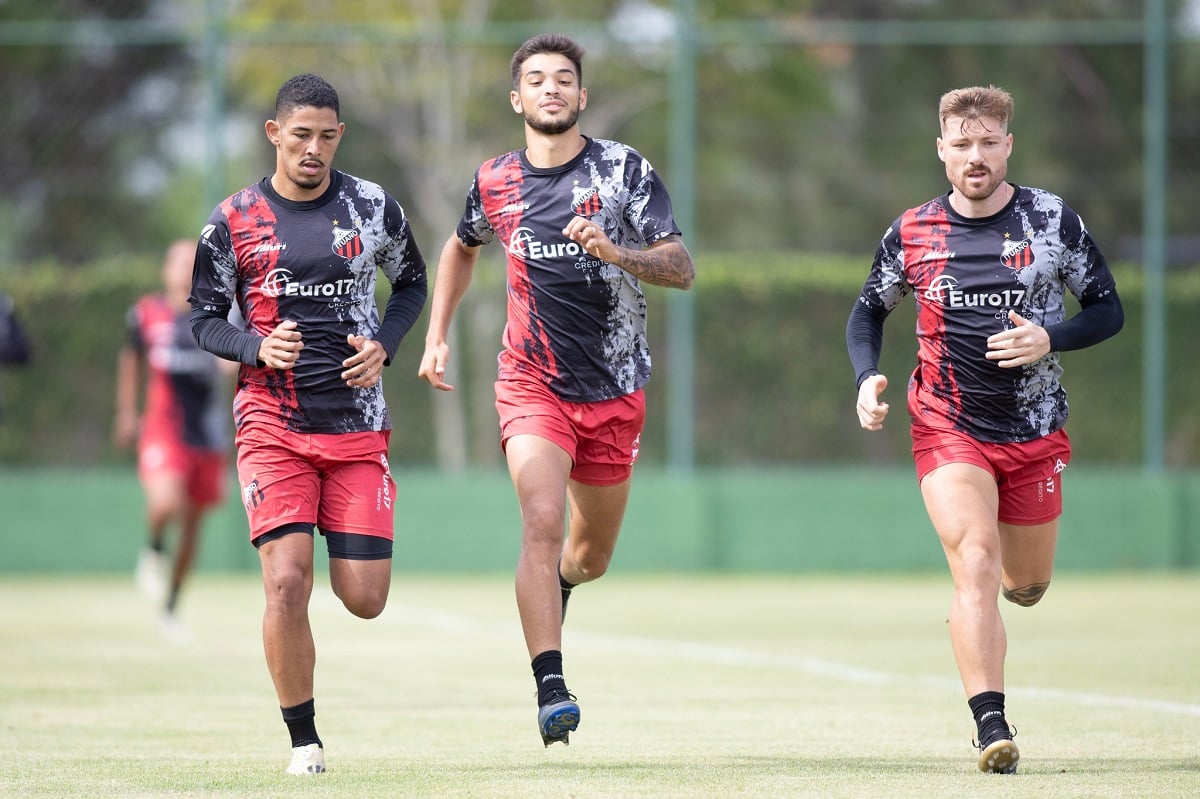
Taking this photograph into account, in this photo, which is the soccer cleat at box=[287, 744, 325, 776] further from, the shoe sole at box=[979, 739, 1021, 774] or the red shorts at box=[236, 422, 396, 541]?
the shoe sole at box=[979, 739, 1021, 774]

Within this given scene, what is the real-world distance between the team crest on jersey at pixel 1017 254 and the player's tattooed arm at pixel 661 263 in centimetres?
109

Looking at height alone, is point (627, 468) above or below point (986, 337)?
below

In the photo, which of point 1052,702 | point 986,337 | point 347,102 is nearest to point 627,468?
point 986,337

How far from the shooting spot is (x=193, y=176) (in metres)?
19.1

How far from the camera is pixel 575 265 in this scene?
698 centimetres

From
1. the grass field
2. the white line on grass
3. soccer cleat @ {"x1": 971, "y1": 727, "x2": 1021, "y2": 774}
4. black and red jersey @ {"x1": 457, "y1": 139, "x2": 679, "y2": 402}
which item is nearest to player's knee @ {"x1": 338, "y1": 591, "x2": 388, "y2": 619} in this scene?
the grass field

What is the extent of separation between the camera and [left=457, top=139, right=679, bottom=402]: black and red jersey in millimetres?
6996

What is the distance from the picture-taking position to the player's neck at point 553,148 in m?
7.04

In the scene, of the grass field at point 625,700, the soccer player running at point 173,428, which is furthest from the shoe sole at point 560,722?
the soccer player running at point 173,428

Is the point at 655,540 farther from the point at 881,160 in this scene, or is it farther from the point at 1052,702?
the point at 1052,702

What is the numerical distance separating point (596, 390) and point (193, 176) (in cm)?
1283

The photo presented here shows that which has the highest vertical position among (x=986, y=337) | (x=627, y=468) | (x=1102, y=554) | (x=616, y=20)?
(x=616, y=20)

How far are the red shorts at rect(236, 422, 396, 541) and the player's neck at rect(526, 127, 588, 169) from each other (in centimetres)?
123

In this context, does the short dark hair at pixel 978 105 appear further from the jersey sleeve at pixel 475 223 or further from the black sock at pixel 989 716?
the black sock at pixel 989 716
